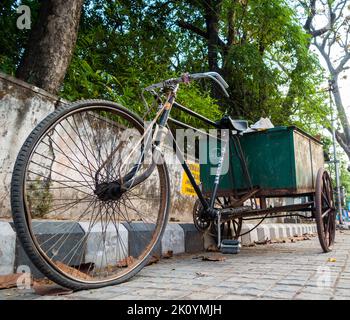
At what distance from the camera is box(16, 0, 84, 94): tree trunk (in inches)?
139

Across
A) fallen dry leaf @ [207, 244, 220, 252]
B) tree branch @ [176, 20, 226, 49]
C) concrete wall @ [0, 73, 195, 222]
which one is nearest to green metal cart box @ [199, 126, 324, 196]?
fallen dry leaf @ [207, 244, 220, 252]

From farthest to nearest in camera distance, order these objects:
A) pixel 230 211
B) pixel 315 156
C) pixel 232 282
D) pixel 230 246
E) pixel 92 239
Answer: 1. pixel 315 156
2. pixel 230 246
3. pixel 230 211
4. pixel 92 239
5. pixel 232 282

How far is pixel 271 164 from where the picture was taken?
4008mm

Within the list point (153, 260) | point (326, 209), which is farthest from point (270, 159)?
point (153, 260)

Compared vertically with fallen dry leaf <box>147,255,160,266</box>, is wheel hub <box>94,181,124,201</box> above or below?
above

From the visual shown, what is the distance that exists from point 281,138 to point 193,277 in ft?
6.78

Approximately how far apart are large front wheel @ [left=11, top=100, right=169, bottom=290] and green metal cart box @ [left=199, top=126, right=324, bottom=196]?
3.76 ft

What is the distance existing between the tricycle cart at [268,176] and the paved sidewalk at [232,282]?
2.23 ft

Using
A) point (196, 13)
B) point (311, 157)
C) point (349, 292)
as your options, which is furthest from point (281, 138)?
point (196, 13)

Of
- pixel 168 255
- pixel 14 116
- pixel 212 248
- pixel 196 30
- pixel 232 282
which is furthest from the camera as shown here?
pixel 196 30

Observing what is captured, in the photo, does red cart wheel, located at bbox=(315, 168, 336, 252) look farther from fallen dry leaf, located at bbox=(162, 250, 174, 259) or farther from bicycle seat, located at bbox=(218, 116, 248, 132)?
fallen dry leaf, located at bbox=(162, 250, 174, 259)

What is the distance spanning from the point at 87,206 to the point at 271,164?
2.08 metres

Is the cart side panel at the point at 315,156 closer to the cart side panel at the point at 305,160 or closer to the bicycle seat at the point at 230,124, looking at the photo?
the cart side panel at the point at 305,160

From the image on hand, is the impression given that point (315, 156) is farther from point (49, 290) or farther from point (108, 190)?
point (49, 290)
